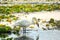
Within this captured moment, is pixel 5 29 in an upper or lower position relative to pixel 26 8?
lower

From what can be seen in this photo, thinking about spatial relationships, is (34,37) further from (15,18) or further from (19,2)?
(19,2)

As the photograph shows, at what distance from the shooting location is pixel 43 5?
117 cm

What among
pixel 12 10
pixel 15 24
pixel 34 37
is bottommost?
pixel 34 37

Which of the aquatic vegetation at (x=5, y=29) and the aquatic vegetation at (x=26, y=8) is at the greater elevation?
the aquatic vegetation at (x=26, y=8)

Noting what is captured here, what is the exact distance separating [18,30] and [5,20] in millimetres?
147

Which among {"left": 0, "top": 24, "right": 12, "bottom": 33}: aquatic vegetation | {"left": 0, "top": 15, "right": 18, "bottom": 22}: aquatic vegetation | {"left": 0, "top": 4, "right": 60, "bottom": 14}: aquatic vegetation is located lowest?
{"left": 0, "top": 24, "right": 12, "bottom": 33}: aquatic vegetation

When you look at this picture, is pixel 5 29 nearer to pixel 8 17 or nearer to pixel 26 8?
pixel 8 17

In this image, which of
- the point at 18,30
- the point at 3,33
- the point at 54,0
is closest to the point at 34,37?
the point at 18,30

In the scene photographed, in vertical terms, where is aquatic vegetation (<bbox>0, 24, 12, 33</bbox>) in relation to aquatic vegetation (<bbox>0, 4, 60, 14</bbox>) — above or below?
below

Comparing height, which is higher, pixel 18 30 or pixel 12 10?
pixel 12 10

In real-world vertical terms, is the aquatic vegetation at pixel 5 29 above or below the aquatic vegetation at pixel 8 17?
below

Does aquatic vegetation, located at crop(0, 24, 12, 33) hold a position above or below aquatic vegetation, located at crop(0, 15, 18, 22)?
below

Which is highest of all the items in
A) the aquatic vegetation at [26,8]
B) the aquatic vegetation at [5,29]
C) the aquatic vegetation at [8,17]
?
the aquatic vegetation at [26,8]

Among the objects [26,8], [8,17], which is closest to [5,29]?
[8,17]
